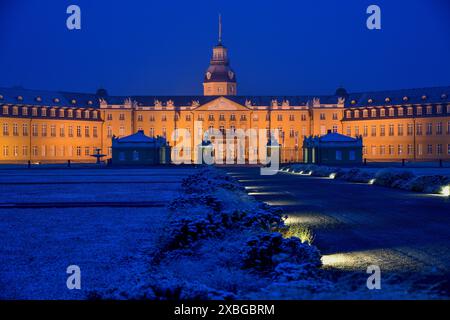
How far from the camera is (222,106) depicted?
113m

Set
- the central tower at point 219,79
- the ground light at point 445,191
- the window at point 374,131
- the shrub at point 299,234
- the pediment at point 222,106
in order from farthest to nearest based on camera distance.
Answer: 1. the central tower at point 219,79
2. the pediment at point 222,106
3. the window at point 374,131
4. the ground light at point 445,191
5. the shrub at point 299,234

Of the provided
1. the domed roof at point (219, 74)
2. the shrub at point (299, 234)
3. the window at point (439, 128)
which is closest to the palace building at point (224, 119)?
the window at point (439, 128)

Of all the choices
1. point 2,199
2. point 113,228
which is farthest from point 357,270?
point 2,199

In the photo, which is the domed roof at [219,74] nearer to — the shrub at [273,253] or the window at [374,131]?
the window at [374,131]

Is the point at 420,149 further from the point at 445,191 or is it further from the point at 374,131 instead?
the point at 445,191

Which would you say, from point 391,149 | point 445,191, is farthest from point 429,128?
point 445,191

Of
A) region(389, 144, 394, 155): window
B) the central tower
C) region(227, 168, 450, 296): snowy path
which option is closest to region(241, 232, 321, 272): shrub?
region(227, 168, 450, 296): snowy path

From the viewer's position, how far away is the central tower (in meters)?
125

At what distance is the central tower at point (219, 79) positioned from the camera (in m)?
125

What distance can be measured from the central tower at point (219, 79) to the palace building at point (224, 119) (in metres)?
1.97

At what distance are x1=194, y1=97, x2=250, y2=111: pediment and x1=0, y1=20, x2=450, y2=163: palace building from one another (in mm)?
177

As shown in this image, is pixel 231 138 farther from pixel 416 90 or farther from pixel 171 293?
pixel 171 293
